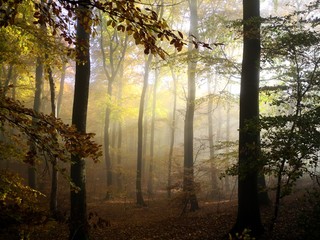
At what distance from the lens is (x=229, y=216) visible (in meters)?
10.4

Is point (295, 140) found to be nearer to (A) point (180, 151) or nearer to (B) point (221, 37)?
(B) point (221, 37)

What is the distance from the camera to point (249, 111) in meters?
8.21

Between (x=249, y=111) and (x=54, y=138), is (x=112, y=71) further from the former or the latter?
(x=54, y=138)

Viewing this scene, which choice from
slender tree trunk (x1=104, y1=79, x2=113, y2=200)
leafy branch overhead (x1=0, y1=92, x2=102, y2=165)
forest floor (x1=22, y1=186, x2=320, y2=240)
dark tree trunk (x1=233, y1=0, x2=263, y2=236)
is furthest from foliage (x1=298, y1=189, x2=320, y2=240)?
slender tree trunk (x1=104, y1=79, x2=113, y2=200)

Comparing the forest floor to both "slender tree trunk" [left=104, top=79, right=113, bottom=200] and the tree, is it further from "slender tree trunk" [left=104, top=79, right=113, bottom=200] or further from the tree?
the tree

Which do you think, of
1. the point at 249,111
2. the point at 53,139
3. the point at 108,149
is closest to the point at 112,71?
the point at 108,149

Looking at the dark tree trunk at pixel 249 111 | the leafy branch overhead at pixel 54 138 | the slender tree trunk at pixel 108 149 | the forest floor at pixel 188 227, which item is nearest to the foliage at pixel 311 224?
the forest floor at pixel 188 227

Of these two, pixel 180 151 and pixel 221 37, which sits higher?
pixel 221 37

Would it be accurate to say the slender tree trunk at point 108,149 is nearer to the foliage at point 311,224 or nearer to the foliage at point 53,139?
the foliage at point 311,224

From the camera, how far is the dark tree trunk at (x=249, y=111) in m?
7.65

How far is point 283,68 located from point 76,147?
10.6m

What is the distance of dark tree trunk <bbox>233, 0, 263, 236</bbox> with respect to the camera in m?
7.65

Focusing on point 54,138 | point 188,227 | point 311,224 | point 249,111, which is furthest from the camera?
point 188,227

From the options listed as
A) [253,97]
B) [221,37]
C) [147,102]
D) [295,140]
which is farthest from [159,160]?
[295,140]
